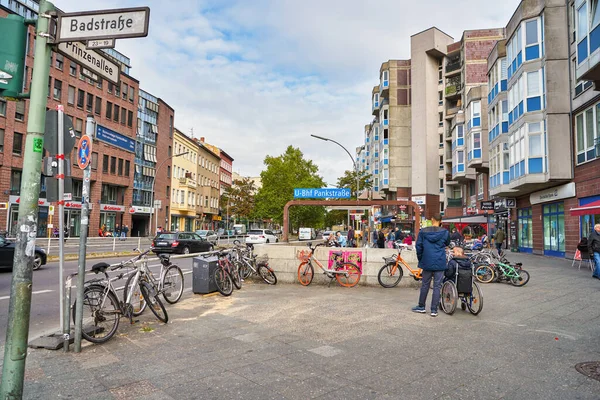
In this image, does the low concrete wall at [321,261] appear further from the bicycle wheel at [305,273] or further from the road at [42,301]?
the road at [42,301]

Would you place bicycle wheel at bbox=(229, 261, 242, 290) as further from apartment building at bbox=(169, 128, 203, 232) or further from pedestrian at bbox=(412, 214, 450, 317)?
apartment building at bbox=(169, 128, 203, 232)

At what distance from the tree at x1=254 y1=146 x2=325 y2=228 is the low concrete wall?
160ft

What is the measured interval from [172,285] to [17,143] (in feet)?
120

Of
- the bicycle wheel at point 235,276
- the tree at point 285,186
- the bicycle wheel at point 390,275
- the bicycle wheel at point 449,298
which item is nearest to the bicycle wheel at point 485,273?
the bicycle wheel at point 390,275

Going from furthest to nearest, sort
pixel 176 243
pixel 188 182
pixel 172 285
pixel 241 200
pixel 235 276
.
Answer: pixel 241 200 < pixel 188 182 < pixel 176 243 < pixel 235 276 < pixel 172 285

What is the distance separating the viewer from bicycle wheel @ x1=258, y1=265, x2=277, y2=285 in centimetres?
1193

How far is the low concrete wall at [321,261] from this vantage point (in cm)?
1171

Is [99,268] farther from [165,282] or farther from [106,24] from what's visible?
[106,24]

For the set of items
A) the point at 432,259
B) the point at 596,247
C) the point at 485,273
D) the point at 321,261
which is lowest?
Answer: the point at 485,273

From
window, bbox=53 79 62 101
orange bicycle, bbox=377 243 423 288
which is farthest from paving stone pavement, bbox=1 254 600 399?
window, bbox=53 79 62 101

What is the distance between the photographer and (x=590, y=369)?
192 inches

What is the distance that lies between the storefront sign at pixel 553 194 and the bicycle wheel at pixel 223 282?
716 inches

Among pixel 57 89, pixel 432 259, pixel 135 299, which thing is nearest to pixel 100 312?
pixel 135 299

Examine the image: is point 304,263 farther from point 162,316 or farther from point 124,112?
point 124,112
